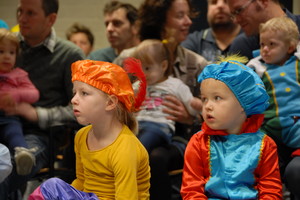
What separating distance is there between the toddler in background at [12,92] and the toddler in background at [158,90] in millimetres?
823

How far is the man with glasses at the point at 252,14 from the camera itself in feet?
13.6

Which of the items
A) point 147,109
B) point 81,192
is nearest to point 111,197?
point 81,192

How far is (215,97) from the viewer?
2934 millimetres

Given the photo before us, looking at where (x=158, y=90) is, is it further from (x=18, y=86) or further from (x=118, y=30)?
(x=118, y=30)

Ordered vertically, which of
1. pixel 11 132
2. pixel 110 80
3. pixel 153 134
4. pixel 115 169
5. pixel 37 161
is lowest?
pixel 37 161

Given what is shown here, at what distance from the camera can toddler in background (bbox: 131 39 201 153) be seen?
157 inches

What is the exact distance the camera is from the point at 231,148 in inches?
115

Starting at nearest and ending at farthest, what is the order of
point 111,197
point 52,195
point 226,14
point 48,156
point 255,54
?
1. point 52,195
2. point 111,197
3. point 255,54
4. point 48,156
5. point 226,14

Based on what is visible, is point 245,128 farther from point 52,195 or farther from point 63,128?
point 63,128

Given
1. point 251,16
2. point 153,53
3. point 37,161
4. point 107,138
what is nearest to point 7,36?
point 37,161

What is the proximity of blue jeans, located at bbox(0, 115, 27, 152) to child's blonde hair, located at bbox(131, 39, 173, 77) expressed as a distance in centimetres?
100

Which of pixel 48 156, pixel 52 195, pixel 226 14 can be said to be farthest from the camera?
pixel 226 14

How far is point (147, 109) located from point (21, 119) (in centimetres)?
96

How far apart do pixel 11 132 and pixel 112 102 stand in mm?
1235
